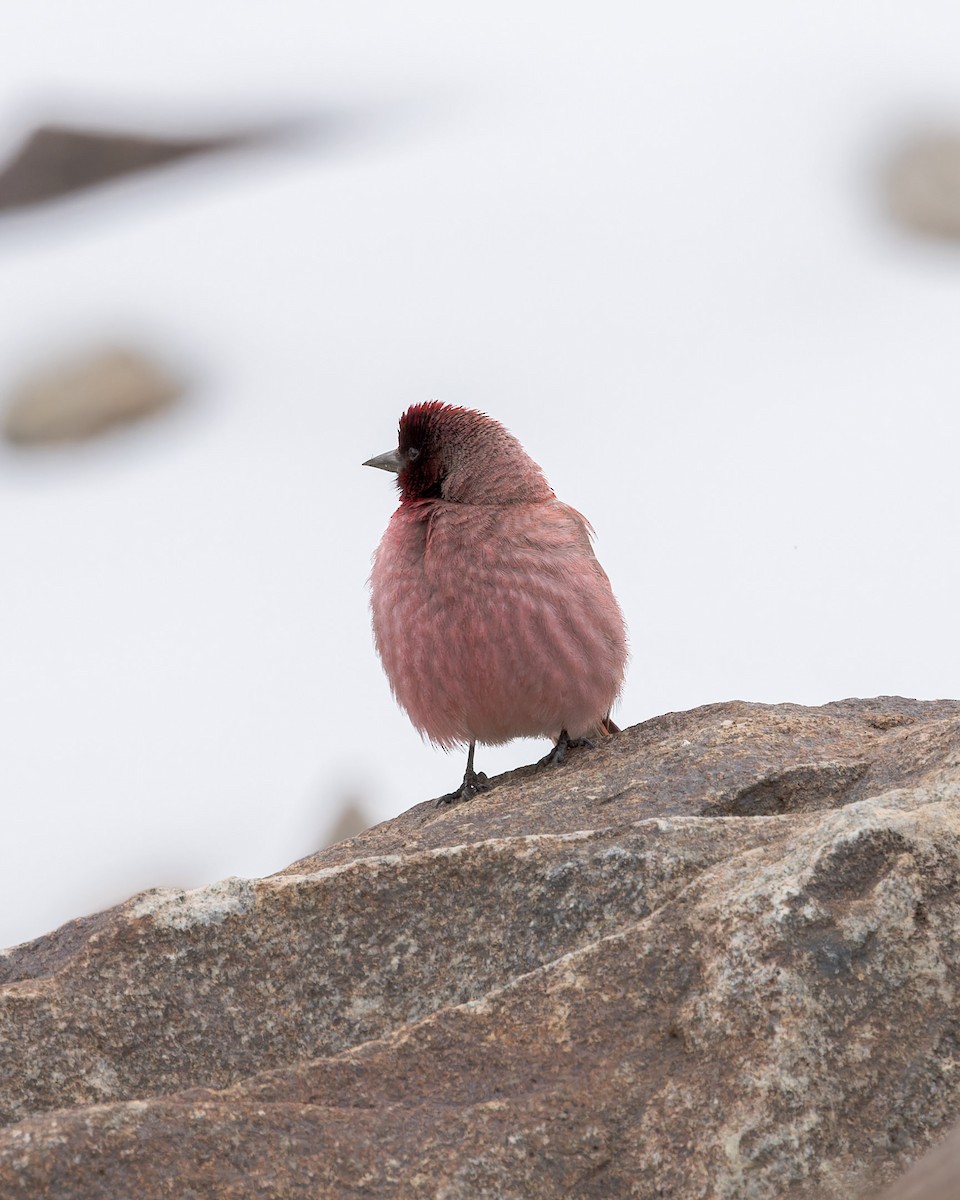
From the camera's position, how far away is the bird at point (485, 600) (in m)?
6.30

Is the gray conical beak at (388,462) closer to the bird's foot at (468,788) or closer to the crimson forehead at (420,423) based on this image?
the crimson forehead at (420,423)

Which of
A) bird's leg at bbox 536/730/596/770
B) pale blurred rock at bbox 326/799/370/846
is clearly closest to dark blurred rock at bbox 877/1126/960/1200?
bird's leg at bbox 536/730/596/770

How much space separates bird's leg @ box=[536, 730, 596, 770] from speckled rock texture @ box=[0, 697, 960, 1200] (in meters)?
1.46

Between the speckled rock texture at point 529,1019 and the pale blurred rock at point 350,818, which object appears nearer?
the speckled rock texture at point 529,1019

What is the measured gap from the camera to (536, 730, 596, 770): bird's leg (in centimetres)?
634

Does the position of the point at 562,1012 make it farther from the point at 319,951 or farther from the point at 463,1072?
the point at 319,951

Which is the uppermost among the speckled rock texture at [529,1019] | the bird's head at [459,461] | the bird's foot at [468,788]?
the bird's head at [459,461]

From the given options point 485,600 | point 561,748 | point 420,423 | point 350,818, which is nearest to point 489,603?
point 485,600

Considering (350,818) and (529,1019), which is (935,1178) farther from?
(350,818)

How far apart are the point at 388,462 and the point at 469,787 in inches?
62.2

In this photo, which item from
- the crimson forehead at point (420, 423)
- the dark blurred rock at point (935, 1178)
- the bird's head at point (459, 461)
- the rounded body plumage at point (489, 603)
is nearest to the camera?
the dark blurred rock at point (935, 1178)

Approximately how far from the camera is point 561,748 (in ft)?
21.2

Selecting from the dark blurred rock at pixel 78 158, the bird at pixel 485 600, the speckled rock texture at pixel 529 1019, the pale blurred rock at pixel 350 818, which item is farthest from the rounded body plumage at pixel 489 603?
the dark blurred rock at pixel 78 158

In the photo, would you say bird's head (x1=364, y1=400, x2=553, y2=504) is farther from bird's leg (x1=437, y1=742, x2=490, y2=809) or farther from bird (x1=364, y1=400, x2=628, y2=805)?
bird's leg (x1=437, y1=742, x2=490, y2=809)
